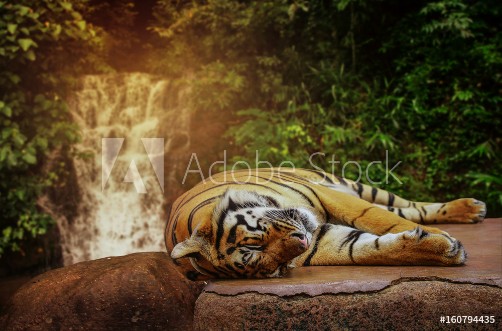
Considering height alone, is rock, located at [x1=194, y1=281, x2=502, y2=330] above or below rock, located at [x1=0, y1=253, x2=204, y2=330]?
above

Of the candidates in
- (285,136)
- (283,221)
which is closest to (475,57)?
(285,136)

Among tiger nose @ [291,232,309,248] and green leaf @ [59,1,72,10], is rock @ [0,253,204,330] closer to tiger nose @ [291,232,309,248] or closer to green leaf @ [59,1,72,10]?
tiger nose @ [291,232,309,248]

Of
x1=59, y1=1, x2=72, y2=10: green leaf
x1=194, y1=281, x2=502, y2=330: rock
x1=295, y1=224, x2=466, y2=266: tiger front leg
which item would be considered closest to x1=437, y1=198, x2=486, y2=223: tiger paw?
x1=295, y1=224, x2=466, y2=266: tiger front leg

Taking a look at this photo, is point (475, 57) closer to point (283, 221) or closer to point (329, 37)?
point (329, 37)

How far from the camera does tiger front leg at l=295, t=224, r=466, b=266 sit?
2.16m

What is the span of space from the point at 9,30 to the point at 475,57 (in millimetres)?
5558

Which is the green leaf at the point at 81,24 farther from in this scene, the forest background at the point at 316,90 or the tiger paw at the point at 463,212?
the tiger paw at the point at 463,212

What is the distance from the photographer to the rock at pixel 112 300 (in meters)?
3.11

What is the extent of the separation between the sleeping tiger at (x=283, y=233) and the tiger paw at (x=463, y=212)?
114 cm

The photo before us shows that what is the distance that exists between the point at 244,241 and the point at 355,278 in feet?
1.64

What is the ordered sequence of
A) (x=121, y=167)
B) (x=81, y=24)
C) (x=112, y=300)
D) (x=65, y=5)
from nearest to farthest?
1. (x=112, y=300)
2. (x=65, y=5)
3. (x=81, y=24)
4. (x=121, y=167)

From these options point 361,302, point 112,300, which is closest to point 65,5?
point 112,300

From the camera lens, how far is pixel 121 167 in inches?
293

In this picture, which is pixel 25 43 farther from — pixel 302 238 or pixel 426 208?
pixel 302 238
